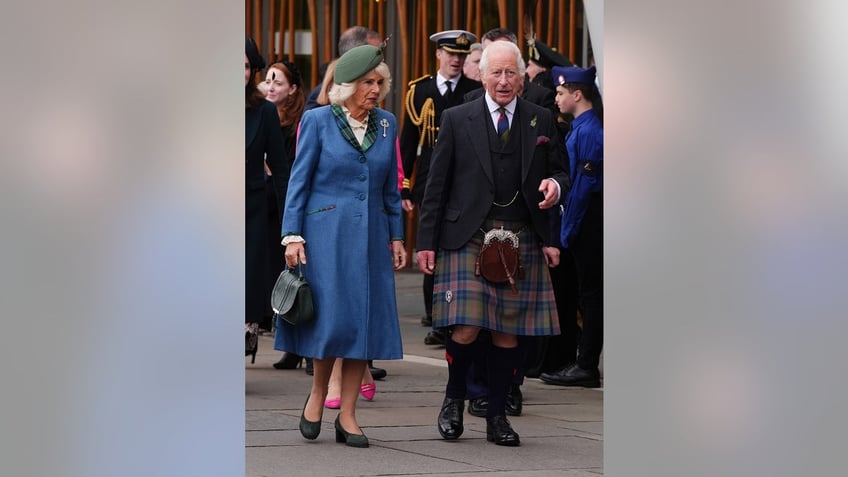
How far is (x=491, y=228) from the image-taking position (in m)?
6.54

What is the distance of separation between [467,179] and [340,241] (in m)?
0.62

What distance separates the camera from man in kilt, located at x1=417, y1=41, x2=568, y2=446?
21.3 ft

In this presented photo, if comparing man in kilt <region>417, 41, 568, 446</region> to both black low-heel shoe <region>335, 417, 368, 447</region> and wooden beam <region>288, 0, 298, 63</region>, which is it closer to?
black low-heel shoe <region>335, 417, 368, 447</region>

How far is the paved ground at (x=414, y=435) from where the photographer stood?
5.97 m

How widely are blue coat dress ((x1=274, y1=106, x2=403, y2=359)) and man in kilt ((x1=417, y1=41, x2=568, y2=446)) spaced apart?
8.9 inches

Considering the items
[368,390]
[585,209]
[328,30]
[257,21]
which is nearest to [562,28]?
[328,30]

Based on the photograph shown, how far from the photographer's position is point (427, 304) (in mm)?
10602

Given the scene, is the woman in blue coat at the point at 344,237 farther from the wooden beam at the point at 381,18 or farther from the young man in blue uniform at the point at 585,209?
the wooden beam at the point at 381,18

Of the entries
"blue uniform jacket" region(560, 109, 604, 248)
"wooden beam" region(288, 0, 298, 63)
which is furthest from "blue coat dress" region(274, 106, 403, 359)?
Answer: "wooden beam" region(288, 0, 298, 63)

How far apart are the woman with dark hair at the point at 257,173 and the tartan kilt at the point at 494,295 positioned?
165cm

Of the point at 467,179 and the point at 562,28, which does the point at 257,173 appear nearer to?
the point at 467,179

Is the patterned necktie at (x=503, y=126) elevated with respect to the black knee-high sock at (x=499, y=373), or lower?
elevated

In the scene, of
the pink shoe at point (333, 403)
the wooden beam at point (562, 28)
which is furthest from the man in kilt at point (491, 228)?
the wooden beam at point (562, 28)
